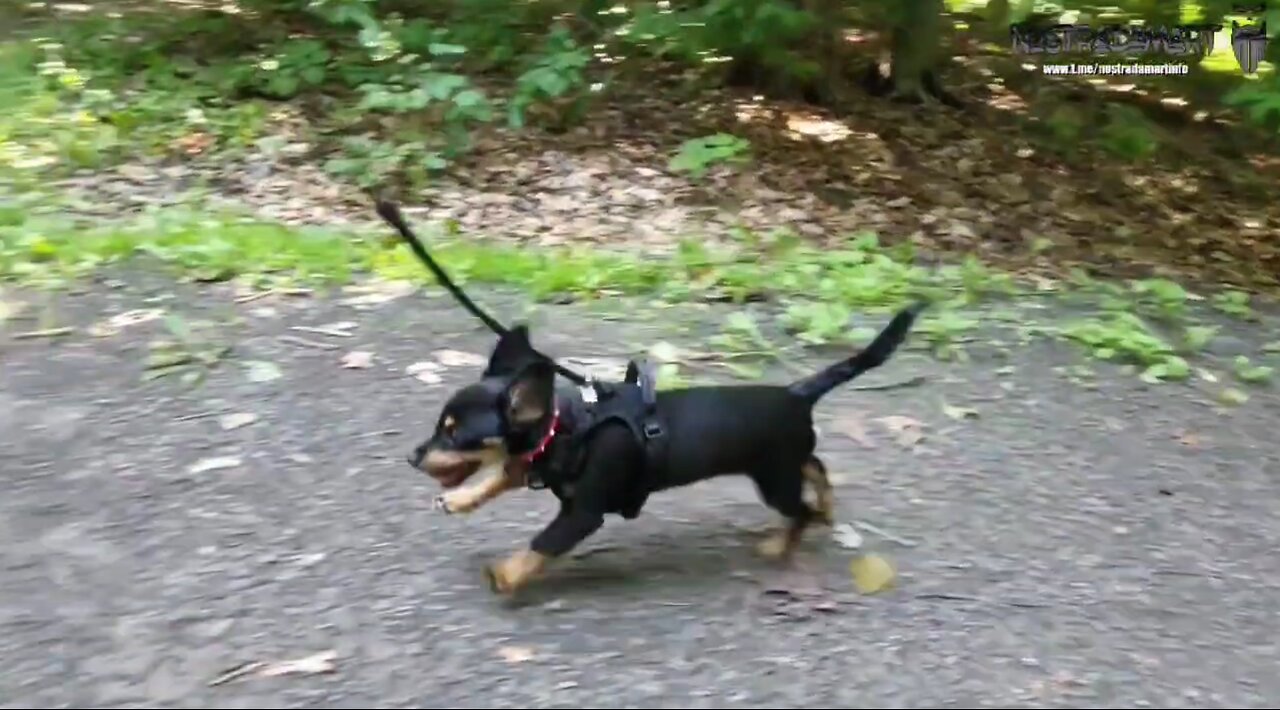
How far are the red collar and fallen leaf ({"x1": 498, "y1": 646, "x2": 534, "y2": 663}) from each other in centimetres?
50

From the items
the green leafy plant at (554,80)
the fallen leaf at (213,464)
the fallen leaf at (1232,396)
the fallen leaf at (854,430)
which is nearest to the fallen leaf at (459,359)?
the fallen leaf at (213,464)

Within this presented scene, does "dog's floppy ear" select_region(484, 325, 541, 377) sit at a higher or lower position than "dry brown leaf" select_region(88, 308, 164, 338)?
higher

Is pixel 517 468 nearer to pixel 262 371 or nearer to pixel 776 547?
pixel 776 547

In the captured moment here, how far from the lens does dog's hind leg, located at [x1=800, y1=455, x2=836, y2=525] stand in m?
3.99

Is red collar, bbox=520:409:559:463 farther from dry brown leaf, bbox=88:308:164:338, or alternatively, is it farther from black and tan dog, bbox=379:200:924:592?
dry brown leaf, bbox=88:308:164:338

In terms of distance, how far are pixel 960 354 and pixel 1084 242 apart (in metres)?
2.86

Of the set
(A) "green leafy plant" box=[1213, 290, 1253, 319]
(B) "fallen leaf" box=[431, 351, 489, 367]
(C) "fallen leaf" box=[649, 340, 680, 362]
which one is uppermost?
(B) "fallen leaf" box=[431, 351, 489, 367]

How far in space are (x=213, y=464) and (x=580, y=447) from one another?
5.24ft

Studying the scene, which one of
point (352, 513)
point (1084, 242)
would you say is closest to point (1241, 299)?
point (1084, 242)

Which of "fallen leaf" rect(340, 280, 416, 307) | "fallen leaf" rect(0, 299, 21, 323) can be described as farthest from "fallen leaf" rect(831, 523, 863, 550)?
"fallen leaf" rect(0, 299, 21, 323)

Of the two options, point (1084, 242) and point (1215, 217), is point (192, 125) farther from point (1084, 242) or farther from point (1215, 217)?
point (1215, 217)

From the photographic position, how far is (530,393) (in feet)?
10.9

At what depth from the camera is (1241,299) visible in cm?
705

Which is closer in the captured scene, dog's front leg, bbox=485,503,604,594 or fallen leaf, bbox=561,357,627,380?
dog's front leg, bbox=485,503,604,594
